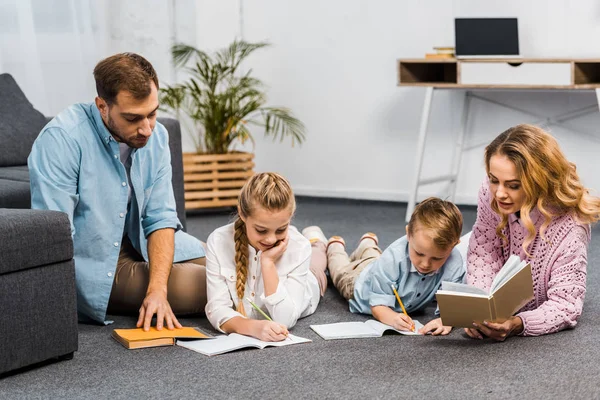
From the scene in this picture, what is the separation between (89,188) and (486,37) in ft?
7.62

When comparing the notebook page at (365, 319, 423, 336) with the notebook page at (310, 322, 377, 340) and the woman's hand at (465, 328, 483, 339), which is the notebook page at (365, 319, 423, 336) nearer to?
the notebook page at (310, 322, 377, 340)

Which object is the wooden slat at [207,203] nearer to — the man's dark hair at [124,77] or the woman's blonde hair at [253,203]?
the woman's blonde hair at [253,203]

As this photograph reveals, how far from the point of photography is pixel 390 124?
4.70 metres

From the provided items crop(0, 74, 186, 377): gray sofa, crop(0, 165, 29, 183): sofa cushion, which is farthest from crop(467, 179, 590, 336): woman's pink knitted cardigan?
crop(0, 165, 29, 183): sofa cushion

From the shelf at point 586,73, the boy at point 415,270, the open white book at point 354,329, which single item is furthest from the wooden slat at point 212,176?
the open white book at point 354,329

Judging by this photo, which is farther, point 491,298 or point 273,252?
point 273,252

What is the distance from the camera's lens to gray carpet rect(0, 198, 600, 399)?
1.87 meters

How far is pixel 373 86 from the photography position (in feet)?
15.5

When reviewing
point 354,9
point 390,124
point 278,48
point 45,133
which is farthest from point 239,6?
point 45,133

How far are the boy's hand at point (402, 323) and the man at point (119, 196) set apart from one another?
0.56m

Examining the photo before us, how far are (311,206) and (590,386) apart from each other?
9.74ft

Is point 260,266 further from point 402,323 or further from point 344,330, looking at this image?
point 402,323

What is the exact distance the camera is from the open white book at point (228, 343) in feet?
6.97

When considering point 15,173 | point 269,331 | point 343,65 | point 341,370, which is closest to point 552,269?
point 341,370
